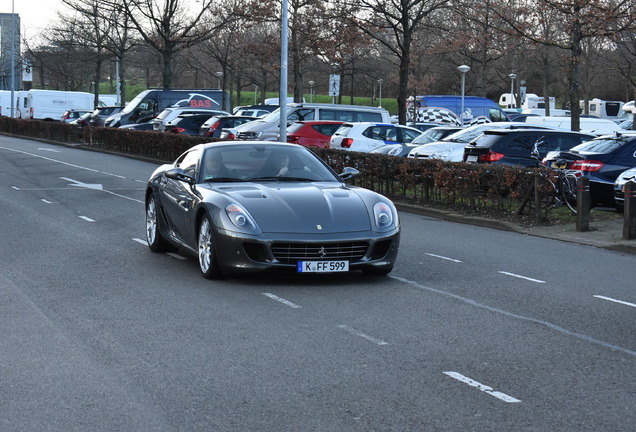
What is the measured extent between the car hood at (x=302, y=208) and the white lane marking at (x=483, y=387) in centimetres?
351

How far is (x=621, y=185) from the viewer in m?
16.6

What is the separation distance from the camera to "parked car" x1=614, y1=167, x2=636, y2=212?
16.4 meters

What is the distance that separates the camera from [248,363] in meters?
6.62

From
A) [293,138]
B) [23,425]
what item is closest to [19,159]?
[293,138]

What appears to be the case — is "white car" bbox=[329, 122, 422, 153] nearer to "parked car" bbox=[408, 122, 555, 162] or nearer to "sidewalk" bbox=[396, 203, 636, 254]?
"parked car" bbox=[408, 122, 555, 162]

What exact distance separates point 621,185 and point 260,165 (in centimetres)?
770

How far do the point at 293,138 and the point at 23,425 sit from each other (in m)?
24.1

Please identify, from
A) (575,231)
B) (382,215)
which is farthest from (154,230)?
(575,231)

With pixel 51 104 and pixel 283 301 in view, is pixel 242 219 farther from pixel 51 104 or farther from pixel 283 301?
pixel 51 104

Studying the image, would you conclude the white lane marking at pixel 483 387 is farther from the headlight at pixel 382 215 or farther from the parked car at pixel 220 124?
the parked car at pixel 220 124

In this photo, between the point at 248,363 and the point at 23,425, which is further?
the point at 248,363

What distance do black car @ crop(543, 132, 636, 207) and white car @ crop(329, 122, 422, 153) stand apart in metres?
9.94

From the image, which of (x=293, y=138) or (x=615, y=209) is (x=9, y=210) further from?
(x=293, y=138)

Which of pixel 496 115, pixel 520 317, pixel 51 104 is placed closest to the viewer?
pixel 520 317
